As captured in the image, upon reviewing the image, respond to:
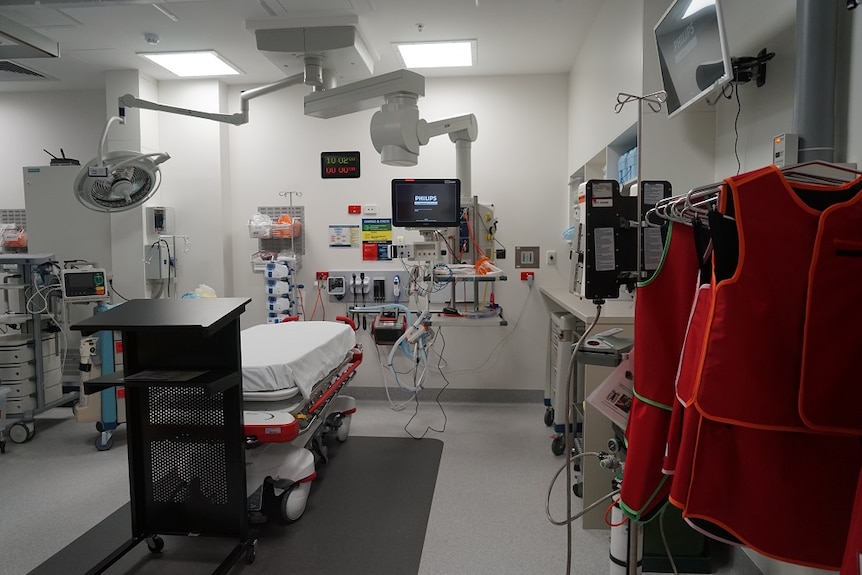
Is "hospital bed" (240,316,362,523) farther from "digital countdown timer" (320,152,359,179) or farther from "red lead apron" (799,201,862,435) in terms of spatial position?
"digital countdown timer" (320,152,359,179)

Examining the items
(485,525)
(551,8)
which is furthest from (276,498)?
(551,8)

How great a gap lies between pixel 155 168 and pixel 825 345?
3974mm

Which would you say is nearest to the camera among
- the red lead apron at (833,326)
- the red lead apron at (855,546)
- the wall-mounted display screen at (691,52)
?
the red lead apron at (855,546)

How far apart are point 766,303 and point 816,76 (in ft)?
3.16

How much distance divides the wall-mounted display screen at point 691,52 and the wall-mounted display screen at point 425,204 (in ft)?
5.13

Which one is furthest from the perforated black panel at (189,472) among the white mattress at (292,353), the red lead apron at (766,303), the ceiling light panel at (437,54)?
the ceiling light panel at (437,54)

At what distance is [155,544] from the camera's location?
94.5 inches

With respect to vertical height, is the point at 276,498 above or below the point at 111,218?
below

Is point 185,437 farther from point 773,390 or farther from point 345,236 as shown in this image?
point 345,236

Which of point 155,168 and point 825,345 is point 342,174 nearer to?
point 155,168

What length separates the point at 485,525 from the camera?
8.75 feet

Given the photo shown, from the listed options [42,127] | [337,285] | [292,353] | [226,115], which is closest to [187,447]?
[292,353]

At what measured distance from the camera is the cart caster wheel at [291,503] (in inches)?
102

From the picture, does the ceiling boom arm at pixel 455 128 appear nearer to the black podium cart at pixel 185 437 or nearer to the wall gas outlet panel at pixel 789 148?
the black podium cart at pixel 185 437
